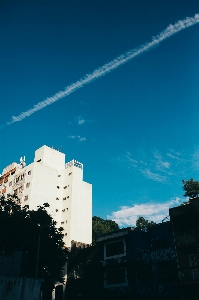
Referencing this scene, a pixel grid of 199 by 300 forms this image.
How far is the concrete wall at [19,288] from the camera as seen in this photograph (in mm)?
23203

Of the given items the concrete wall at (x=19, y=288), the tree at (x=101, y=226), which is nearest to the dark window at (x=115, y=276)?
the concrete wall at (x=19, y=288)

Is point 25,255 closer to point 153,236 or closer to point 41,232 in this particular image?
point 41,232

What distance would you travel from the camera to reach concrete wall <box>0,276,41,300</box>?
76.1 ft

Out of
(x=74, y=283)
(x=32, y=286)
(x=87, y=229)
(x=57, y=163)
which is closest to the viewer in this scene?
(x=32, y=286)

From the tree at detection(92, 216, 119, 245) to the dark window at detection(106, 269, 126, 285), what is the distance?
44.4m

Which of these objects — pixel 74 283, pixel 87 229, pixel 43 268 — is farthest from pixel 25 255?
pixel 87 229

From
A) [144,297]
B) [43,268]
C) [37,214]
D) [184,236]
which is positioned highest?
[37,214]

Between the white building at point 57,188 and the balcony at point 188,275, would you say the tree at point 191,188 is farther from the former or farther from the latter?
the white building at point 57,188

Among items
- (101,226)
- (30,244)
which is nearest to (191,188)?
(30,244)

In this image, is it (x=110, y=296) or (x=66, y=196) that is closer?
(x=110, y=296)

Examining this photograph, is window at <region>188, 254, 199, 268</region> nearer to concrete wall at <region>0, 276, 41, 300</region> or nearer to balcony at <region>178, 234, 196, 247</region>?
balcony at <region>178, 234, 196, 247</region>

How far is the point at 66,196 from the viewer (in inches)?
3194

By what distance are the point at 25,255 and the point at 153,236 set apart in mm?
16652

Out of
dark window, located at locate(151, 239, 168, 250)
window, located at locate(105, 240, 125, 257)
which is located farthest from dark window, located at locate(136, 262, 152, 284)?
window, located at locate(105, 240, 125, 257)
